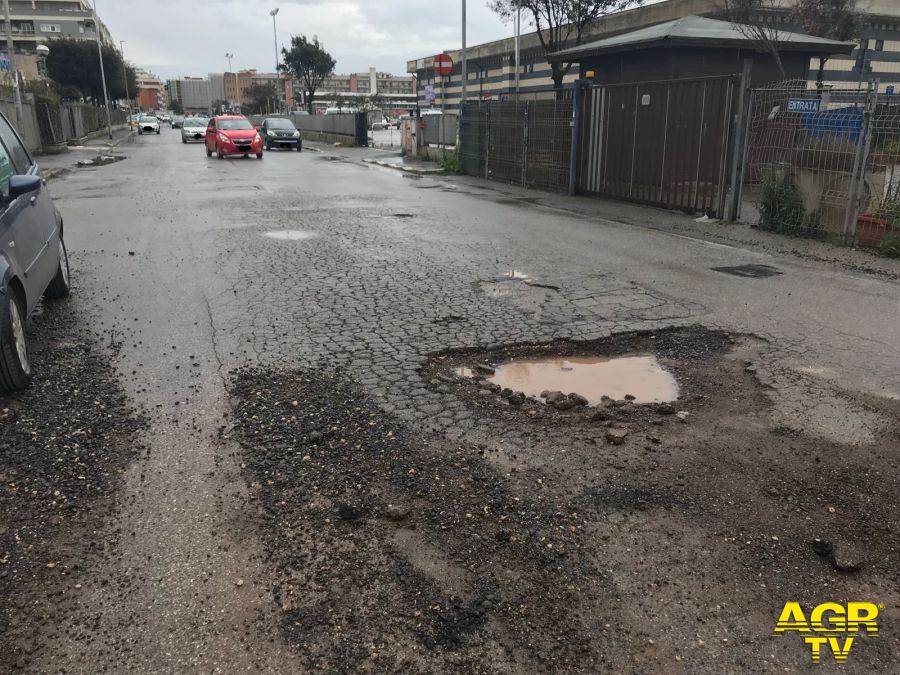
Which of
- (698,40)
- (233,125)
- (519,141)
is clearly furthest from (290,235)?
(233,125)

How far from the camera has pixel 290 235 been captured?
10.9 metres

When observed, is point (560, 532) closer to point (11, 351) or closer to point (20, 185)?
point (11, 351)

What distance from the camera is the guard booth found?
12258 mm

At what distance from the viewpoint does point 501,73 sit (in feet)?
238

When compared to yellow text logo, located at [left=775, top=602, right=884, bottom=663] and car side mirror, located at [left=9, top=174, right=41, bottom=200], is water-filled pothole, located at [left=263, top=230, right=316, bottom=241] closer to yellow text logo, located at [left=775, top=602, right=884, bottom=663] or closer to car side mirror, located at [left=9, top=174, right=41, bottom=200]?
car side mirror, located at [left=9, top=174, right=41, bottom=200]

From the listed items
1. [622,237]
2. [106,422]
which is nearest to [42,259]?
[106,422]

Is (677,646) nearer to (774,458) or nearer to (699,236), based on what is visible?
(774,458)

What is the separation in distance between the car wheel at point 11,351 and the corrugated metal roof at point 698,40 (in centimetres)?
1574

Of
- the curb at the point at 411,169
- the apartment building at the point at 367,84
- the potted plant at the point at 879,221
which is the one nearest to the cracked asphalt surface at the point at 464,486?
the potted plant at the point at 879,221

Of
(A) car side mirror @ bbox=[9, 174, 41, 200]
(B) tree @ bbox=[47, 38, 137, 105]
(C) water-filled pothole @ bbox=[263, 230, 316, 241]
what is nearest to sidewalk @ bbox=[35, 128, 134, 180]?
(C) water-filled pothole @ bbox=[263, 230, 316, 241]

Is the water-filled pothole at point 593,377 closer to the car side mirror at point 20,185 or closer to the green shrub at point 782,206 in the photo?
the car side mirror at point 20,185

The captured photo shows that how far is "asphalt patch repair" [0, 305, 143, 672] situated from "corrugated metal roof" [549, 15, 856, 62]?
15.6 metres

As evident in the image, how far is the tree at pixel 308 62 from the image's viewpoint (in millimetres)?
70250

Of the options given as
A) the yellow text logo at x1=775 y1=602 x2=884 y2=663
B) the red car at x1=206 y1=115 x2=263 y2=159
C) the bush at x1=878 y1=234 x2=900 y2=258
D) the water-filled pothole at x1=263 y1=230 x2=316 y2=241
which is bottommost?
the yellow text logo at x1=775 y1=602 x2=884 y2=663
